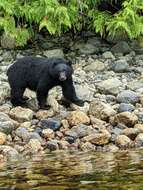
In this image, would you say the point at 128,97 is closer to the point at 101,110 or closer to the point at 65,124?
the point at 101,110

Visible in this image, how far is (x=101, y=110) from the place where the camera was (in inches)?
406

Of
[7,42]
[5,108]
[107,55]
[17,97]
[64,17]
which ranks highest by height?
[64,17]

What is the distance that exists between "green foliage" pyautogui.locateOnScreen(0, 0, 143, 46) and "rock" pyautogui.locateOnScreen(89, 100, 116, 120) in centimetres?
303

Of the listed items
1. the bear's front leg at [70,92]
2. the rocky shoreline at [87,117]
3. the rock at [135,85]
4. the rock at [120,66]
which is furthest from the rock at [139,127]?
the rock at [120,66]

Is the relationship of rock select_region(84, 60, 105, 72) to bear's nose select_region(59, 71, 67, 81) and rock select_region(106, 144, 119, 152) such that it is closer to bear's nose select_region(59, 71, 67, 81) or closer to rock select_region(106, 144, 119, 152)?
bear's nose select_region(59, 71, 67, 81)

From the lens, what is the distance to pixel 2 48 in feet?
47.6

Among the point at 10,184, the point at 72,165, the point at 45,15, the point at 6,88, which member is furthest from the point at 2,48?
the point at 10,184

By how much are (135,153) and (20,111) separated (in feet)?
7.82

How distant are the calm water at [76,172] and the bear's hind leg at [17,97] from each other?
7.73 ft

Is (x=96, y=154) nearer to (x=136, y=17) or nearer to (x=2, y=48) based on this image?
(x=136, y=17)

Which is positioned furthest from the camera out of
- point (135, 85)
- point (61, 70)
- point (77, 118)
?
point (135, 85)

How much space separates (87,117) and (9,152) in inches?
67.1

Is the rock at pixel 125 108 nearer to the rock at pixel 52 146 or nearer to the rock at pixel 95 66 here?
the rock at pixel 52 146

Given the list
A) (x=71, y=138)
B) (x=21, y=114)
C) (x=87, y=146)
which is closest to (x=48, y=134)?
(x=71, y=138)
